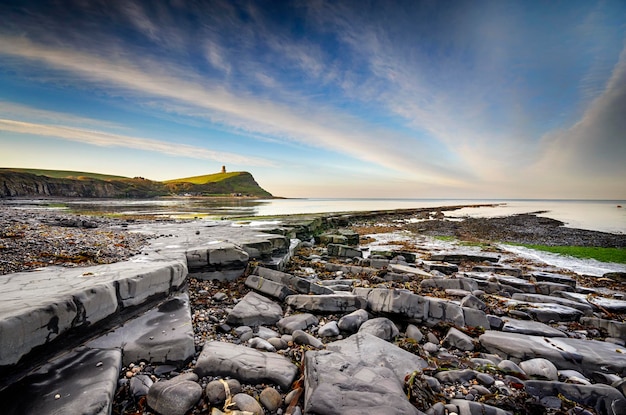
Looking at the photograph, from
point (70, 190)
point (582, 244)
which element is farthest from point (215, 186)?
point (582, 244)

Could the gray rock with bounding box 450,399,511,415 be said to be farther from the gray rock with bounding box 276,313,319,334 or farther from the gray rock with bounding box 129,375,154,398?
the gray rock with bounding box 129,375,154,398

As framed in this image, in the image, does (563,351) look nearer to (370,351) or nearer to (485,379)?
(485,379)

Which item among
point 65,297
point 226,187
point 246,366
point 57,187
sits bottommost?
point 246,366

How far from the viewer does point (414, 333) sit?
3729 millimetres

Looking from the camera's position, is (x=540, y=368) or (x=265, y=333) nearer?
(x=540, y=368)

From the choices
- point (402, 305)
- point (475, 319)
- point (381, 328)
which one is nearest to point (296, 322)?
point (381, 328)

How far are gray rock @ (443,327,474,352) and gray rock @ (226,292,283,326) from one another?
236cm

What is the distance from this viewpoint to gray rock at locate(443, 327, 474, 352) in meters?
3.48

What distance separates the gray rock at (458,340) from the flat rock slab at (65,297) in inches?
155

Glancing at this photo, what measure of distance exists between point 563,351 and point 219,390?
151 inches

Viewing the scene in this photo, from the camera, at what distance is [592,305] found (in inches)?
209

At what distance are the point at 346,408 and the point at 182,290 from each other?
3185mm

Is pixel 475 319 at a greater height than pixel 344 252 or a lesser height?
greater

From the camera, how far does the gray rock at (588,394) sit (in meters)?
2.32
